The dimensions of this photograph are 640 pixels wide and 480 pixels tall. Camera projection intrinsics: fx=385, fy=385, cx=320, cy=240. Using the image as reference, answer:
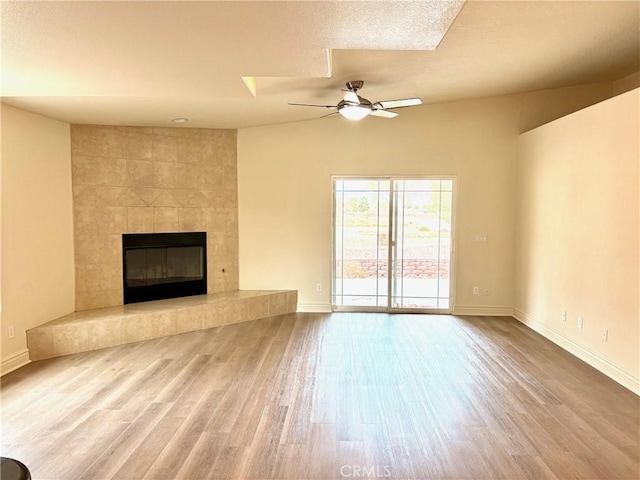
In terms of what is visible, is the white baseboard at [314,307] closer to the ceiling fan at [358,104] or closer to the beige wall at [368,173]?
the beige wall at [368,173]

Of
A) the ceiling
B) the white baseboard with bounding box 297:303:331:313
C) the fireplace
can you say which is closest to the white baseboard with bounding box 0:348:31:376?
the fireplace

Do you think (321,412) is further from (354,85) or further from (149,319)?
(354,85)

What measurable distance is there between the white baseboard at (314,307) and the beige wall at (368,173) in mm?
15

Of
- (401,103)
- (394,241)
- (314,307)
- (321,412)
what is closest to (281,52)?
(401,103)

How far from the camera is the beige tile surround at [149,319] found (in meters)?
4.23

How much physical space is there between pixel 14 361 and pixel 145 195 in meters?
2.40

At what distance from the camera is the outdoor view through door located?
19.1 feet

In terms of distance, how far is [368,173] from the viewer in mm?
5812

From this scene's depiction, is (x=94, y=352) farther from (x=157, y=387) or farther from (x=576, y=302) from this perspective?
(x=576, y=302)

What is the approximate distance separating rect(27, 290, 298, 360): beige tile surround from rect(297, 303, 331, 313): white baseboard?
119 mm

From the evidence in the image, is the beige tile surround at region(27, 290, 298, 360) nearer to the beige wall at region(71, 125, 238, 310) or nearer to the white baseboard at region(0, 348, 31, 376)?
the white baseboard at region(0, 348, 31, 376)

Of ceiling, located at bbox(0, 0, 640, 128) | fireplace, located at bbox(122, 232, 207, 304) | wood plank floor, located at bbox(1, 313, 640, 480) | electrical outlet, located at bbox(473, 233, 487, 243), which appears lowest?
wood plank floor, located at bbox(1, 313, 640, 480)

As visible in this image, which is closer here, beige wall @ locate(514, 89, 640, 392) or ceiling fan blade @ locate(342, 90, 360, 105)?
beige wall @ locate(514, 89, 640, 392)

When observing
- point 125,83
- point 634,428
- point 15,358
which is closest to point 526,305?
point 634,428
